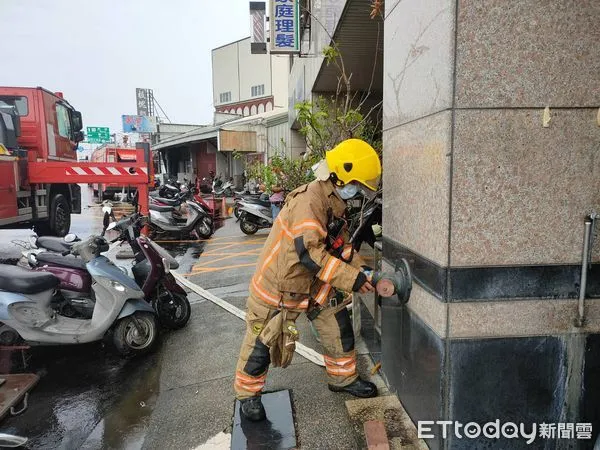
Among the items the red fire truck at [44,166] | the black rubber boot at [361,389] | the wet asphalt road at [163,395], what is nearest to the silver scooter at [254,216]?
the red fire truck at [44,166]

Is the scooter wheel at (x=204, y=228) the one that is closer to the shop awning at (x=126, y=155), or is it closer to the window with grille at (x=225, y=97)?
the shop awning at (x=126, y=155)

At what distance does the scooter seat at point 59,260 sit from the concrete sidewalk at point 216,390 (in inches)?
42.3

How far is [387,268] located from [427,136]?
3.29 ft

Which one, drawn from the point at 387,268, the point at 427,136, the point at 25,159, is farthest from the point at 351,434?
the point at 25,159

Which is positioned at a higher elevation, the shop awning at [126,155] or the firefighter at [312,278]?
the shop awning at [126,155]

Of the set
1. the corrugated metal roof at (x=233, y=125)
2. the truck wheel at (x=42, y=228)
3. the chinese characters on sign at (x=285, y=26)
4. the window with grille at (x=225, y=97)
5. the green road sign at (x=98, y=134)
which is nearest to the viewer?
the chinese characters on sign at (x=285, y=26)

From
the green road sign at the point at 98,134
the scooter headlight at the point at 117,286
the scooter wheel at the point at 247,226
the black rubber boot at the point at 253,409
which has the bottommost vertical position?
the black rubber boot at the point at 253,409

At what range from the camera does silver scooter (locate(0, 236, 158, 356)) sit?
10.7 ft

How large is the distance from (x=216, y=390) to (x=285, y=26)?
745 cm

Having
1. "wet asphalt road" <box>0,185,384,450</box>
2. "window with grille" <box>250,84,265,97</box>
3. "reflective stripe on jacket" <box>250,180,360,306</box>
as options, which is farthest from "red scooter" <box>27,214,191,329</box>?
"window with grille" <box>250,84,265,97</box>

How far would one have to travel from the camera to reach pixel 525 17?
174 centimetres

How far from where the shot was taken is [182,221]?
9.39 metres

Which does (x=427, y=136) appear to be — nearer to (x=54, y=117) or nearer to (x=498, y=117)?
(x=498, y=117)

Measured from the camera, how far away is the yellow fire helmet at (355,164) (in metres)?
2.33
